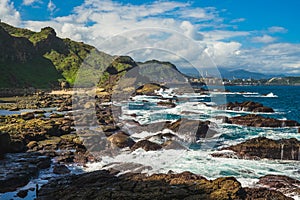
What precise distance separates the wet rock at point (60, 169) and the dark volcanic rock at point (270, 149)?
44.6 ft

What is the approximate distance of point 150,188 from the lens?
15.6 m

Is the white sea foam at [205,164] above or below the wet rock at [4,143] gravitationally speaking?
below

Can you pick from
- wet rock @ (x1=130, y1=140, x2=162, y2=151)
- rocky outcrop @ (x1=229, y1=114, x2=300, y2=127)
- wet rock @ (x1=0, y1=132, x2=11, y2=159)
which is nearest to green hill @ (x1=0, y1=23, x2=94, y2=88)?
wet rock @ (x1=0, y1=132, x2=11, y2=159)

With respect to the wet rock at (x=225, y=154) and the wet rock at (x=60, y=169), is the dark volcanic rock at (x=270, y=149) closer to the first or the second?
the wet rock at (x=225, y=154)

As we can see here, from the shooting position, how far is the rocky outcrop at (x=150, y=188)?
14453 mm

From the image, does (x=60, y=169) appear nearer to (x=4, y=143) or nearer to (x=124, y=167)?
(x=124, y=167)

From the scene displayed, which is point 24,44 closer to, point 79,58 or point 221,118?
point 79,58

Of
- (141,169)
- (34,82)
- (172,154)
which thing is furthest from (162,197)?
(34,82)

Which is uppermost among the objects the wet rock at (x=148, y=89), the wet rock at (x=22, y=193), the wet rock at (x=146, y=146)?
the wet rock at (x=148, y=89)

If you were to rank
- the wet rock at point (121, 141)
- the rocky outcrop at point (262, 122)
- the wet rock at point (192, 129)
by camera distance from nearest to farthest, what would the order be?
the wet rock at point (121, 141) < the wet rock at point (192, 129) < the rocky outcrop at point (262, 122)

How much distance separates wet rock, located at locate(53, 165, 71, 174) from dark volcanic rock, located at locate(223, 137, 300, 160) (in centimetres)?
1360

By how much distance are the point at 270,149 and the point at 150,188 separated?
13282mm

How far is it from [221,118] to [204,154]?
19.2 meters

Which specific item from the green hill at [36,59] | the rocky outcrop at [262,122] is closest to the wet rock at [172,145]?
the rocky outcrop at [262,122]
